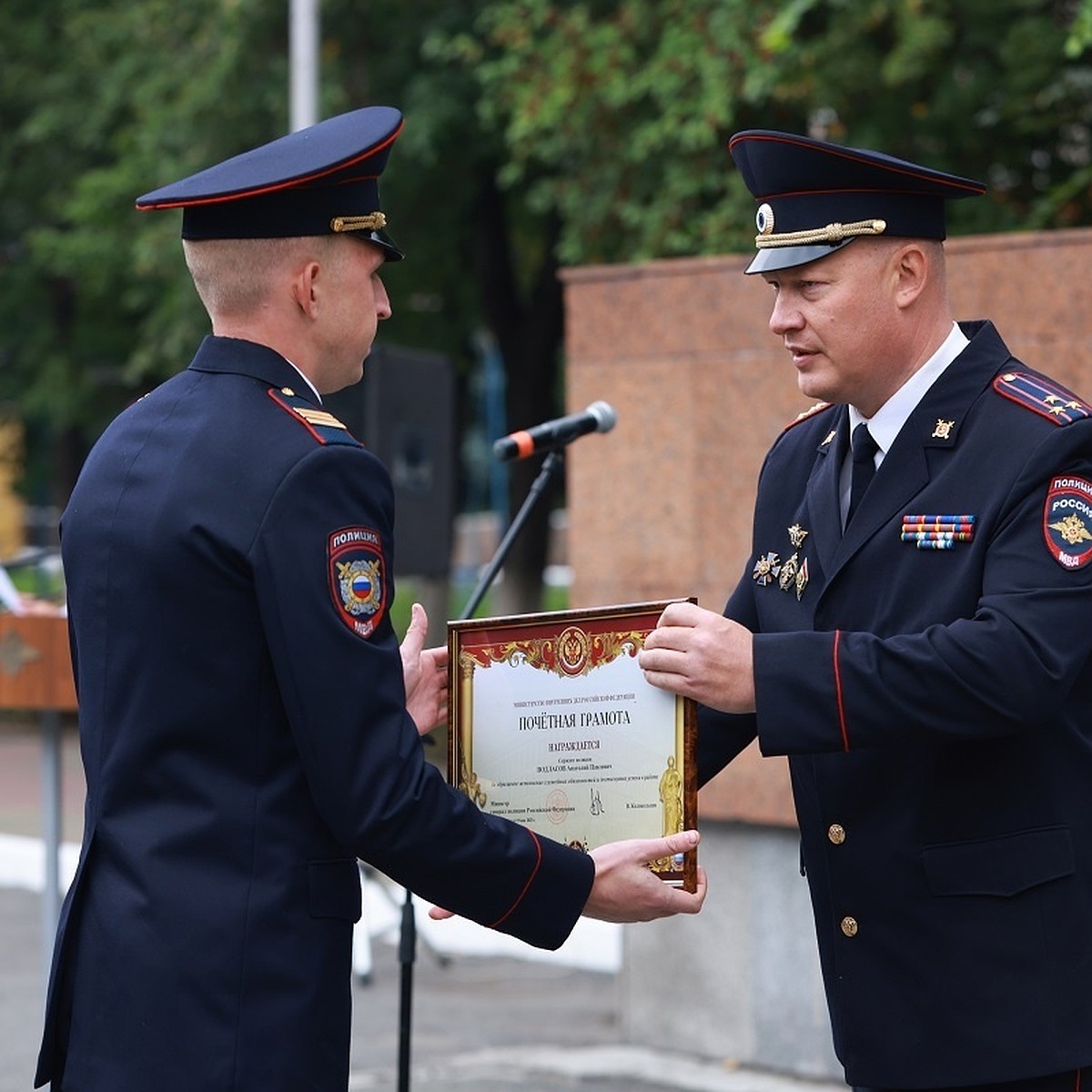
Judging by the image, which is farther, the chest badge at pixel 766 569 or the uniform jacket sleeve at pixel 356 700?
the chest badge at pixel 766 569

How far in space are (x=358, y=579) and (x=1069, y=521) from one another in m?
1.05

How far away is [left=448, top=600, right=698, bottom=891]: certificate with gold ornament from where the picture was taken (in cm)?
314

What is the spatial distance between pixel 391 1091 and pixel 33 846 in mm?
5148

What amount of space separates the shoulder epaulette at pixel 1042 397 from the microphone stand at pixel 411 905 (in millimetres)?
1282

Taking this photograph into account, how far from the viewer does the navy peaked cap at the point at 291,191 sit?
2830 millimetres

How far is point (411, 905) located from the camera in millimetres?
4445

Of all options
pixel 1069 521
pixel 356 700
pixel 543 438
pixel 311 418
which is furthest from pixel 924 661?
pixel 543 438

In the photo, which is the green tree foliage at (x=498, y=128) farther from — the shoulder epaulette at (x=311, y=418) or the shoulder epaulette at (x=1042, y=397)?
the shoulder epaulette at (x=311, y=418)

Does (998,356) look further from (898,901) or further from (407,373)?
(407,373)

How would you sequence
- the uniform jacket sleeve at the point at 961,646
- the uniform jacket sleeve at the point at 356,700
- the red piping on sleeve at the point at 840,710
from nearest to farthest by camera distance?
the uniform jacket sleeve at the point at 356,700, the uniform jacket sleeve at the point at 961,646, the red piping on sleeve at the point at 840,710

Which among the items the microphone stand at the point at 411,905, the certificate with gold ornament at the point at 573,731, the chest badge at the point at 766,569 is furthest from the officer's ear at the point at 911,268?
the microphone stand at the point at 411,905

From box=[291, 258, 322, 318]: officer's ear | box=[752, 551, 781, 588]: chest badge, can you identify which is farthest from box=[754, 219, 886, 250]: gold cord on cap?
box=[291, 258, 322, 318]: officer's ear

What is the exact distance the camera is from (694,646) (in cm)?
300

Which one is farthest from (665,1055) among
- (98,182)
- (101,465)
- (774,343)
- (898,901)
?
(98,182)
